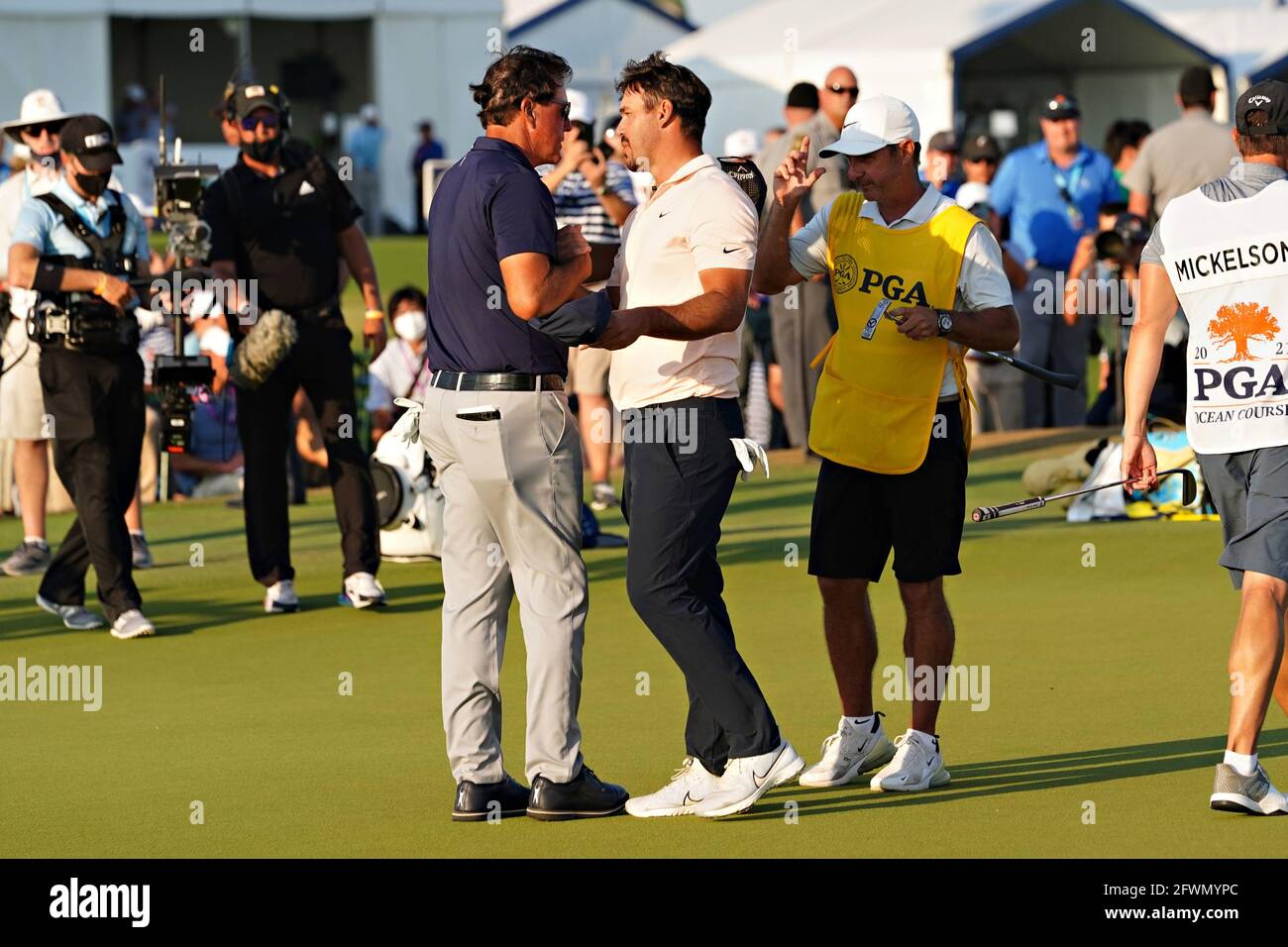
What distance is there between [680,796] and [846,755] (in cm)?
67

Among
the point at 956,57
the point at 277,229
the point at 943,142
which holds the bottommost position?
the point at 277,229

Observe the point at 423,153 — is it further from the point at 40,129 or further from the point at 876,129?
A: the point at 876,129

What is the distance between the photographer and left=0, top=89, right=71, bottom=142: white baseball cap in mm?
11164

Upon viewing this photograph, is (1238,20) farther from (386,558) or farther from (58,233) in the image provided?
(58,233)

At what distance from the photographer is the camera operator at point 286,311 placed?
1036cm

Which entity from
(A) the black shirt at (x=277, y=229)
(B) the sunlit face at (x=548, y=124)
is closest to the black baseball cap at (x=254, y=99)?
(A) the black shirt at (x=277, y=229)

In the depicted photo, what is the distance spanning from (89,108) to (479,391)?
99.1 ft

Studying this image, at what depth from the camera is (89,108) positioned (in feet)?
114

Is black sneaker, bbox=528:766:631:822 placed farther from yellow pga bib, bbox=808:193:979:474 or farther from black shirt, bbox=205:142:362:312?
black shirt, bbox=205:142:362:312

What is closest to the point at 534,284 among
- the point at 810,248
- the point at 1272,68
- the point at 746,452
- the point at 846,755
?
the point at 746,452

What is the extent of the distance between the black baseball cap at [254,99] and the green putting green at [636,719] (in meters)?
2.38

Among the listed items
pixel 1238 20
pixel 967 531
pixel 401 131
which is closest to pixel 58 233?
pixel 967 531

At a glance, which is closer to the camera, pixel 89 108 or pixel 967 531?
pixel 967 531

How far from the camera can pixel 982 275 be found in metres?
6.73
